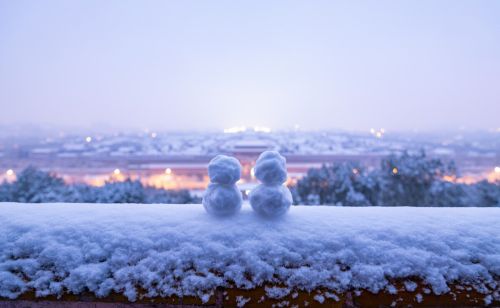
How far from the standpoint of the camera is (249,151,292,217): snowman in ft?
4.41

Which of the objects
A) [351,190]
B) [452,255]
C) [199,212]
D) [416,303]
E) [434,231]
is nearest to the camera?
[416,303]

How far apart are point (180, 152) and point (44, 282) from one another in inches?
893

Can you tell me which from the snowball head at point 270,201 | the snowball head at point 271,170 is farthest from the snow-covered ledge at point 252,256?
the snowball head at point 271,170

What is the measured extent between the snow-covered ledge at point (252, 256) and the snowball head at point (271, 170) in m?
0.23

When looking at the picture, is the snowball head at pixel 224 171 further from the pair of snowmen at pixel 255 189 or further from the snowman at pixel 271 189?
the snowman at pixel 271 189

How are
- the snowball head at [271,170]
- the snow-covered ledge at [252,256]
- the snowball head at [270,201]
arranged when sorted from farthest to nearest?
the snowball head at [271,170], the snowball head at [270,201], the snow-covered ledge at [252,256]

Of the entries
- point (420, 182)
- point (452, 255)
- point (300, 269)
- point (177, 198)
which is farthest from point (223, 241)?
point (420, 182)

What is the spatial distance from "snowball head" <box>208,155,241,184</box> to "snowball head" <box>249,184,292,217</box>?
0.15 metres

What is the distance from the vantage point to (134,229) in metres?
1.22

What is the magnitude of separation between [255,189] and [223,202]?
0.17 m

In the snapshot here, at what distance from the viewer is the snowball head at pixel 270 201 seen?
1.34 m

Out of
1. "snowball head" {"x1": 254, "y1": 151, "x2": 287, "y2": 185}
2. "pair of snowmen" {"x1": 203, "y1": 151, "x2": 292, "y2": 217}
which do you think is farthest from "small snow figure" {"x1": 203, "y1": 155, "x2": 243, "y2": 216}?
"snowball head" {"x1": 254, "y1": 151, "x2": 287, "y2": 185}

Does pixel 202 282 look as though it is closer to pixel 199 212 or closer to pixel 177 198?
pixel 199 212

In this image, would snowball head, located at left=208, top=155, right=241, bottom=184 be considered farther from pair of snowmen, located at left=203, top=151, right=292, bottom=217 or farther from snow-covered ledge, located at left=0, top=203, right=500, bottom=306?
snow-covered ledge, located at left=0, top=203, right=500, bottom=306
